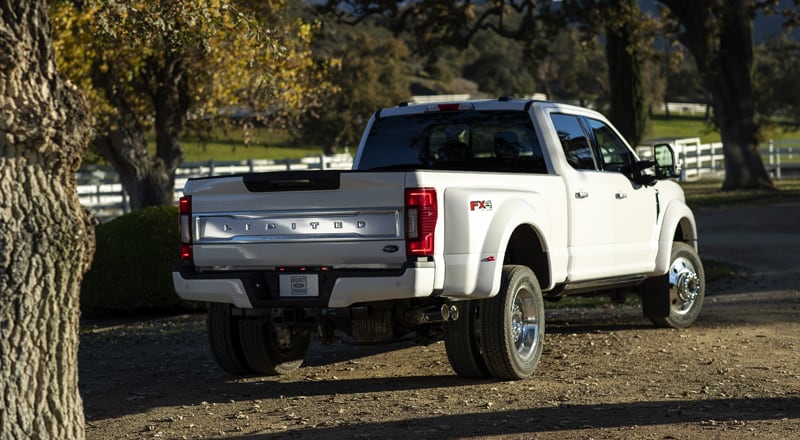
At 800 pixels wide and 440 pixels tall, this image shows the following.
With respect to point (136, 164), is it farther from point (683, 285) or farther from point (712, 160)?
point (712, 160)

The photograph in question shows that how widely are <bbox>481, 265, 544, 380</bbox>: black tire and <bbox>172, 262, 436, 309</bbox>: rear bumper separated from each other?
779 mm

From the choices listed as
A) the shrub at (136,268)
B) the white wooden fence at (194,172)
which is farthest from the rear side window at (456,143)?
the white wooden fence at (194,172)

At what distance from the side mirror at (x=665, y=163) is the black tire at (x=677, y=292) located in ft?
2.58

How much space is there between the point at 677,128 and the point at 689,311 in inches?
3871

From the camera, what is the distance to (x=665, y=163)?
439 inches

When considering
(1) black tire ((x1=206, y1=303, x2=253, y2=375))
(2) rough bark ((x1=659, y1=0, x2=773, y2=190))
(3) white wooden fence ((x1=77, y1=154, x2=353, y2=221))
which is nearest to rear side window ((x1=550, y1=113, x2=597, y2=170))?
(1) black tire ((x1=206, y1=303, x2=253, y2=375))

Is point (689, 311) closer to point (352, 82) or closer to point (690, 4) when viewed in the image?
point (690, 4)

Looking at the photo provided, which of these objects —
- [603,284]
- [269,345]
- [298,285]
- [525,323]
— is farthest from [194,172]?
[298,285]

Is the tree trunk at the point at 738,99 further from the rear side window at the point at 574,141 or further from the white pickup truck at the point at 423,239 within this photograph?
the rear side window at the point at 574,141

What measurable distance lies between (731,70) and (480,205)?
88.7 ft

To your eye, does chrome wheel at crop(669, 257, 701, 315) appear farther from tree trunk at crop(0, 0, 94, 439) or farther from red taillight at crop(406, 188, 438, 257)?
tree trunk at crop(0, 0, 94, 439)

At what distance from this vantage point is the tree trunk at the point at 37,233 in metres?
5.95

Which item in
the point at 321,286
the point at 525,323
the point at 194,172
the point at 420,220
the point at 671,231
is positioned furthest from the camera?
the point at 194,172

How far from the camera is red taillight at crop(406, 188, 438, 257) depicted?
786 cm
